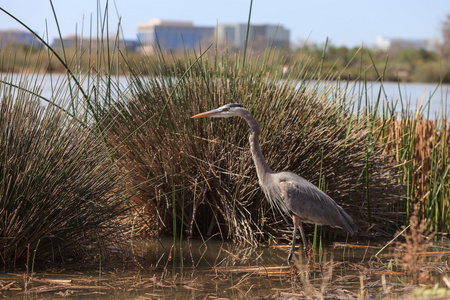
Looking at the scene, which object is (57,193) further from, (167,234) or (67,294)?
(167,234)

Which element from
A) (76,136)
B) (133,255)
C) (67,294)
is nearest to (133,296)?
(67,294)

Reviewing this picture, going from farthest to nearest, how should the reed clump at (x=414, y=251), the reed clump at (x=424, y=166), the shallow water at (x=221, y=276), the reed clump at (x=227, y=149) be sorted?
the reed clump at (x=424, y=166) → the reed clump at (x=227, y=149) → the shallow water at (x=221, y=276) → the reed clump at (x=414, y=251)

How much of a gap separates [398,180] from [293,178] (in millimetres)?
1819

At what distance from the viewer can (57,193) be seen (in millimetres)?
3678

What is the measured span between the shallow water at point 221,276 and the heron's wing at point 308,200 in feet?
1.08

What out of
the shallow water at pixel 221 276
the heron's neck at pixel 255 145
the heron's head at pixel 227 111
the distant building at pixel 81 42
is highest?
the distant building at pixel 81 42

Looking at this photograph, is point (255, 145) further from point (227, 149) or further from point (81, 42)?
point (81, 42)

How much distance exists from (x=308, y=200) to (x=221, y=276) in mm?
909

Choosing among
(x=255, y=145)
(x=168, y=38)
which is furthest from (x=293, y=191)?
(x=168, y=38)

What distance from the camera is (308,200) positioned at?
14.1ft

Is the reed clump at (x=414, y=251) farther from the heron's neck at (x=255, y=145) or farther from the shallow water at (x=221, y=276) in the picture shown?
the heron's neck at (x=255, y=145)

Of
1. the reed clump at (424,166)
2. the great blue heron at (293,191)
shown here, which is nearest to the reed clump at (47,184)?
the great blue heron at (293,191)

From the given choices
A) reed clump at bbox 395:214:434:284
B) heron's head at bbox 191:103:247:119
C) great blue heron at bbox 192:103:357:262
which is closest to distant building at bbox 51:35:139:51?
heron's head at bbox 191:103:247:119

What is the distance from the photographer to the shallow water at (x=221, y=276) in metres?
3.47
